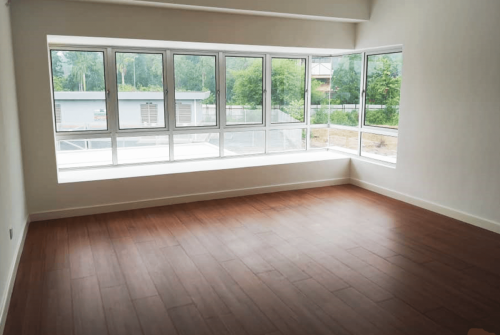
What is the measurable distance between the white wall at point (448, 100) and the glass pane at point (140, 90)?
3.23 metres

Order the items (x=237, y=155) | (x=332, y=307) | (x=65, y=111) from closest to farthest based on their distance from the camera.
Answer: (x=332, y=307)
(x=65, y=111)
(x=237, y=155)

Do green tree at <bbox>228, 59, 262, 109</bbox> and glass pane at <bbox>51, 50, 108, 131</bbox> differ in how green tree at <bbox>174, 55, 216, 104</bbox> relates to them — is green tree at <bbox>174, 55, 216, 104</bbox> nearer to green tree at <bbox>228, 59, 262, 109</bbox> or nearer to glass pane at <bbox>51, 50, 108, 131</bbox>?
green tree at <bbox>228, 59, 262, 109</bbox>

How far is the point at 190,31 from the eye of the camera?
5.30 meters

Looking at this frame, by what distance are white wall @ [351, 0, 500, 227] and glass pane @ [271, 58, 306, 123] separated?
4.82 feet

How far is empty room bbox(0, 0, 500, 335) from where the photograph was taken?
3092 millimetres

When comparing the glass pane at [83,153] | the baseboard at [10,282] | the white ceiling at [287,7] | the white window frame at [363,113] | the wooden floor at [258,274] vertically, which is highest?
the white ceiling at [287,7]

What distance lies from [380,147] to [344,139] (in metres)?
0.86

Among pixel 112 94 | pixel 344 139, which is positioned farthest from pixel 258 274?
pixel 344 139

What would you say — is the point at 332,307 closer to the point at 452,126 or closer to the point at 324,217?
the point at 324,217

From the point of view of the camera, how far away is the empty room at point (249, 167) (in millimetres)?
3092

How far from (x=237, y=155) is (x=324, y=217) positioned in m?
2.09

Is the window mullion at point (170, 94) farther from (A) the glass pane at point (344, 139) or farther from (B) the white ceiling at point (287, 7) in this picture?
(A) the glass pane at point (344, 139)

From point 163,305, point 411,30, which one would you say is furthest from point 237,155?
point 163,305

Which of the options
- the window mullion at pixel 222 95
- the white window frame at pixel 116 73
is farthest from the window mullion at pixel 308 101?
the white window frame at pixel 116 73
